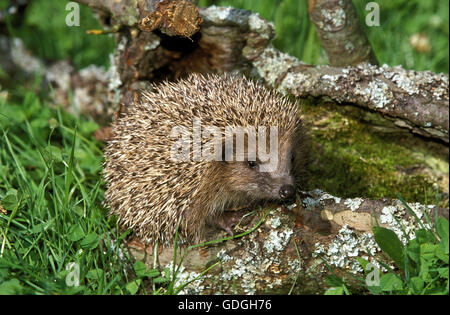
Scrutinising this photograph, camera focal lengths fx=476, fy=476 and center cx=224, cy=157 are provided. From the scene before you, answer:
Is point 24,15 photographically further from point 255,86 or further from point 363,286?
point 363,286

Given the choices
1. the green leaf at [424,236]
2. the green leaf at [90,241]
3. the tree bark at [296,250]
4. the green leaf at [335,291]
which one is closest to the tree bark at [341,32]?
the tree bark at [296,250]

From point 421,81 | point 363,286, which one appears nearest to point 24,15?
point 421,81

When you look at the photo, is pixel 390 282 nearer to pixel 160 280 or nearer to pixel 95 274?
pixel 160 280

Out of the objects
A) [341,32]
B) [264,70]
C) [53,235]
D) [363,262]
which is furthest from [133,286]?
[341,32]

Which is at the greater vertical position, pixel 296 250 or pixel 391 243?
pixel 391 243

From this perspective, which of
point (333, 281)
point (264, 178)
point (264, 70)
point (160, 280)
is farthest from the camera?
point (264, 70)

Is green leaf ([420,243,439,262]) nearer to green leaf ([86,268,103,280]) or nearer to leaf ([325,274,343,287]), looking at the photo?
leaf ([325,274,343,287])
